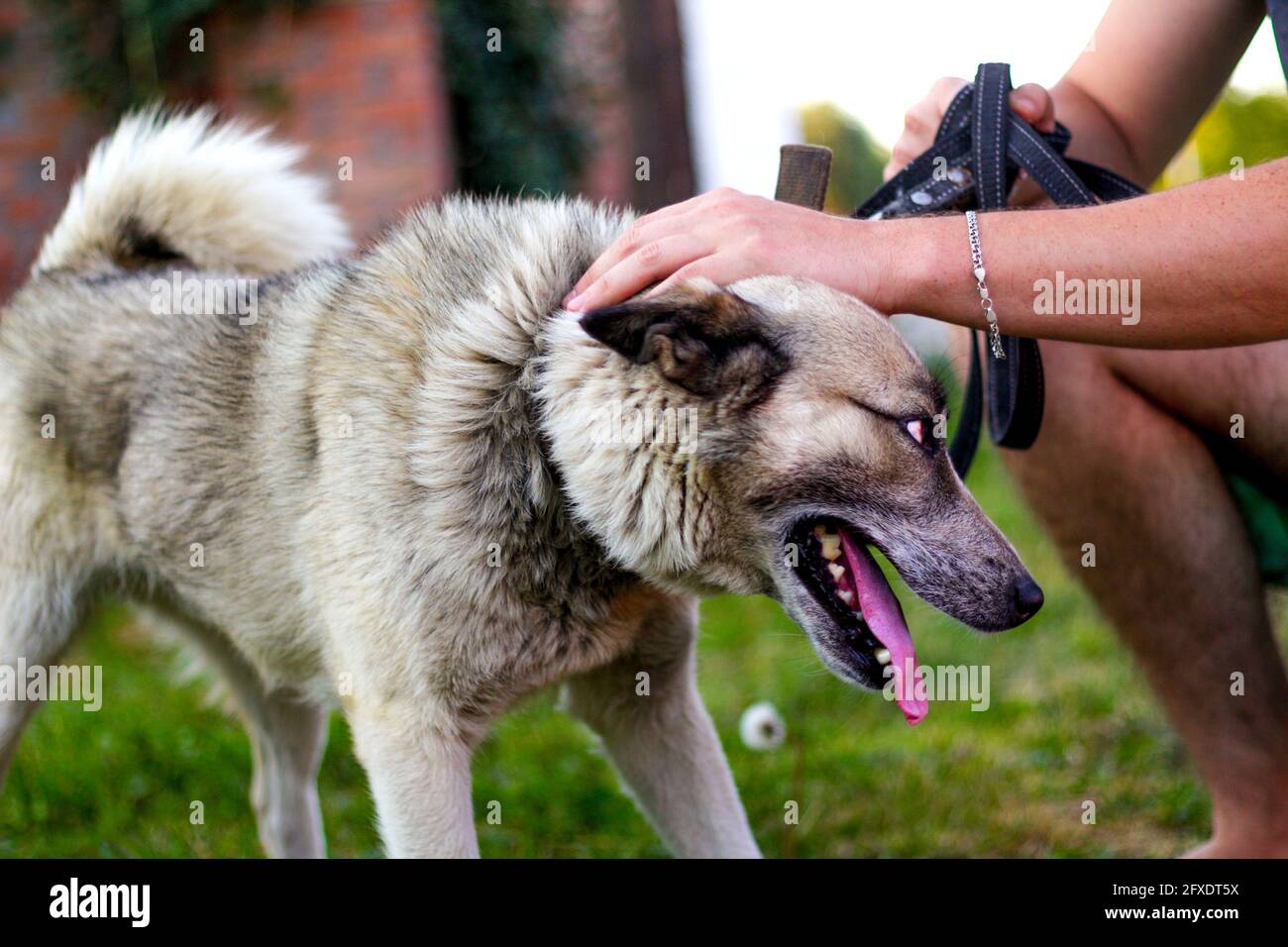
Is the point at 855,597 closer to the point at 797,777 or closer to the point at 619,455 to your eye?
the point at 619,455

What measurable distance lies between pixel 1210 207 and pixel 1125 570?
1061mm

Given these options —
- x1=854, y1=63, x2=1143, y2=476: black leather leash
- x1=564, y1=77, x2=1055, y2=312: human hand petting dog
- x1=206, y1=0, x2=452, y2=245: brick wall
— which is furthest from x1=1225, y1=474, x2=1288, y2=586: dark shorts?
x1=206, y1=0, x2=452, y2=245: brick wall

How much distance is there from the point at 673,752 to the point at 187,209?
5.49 feet

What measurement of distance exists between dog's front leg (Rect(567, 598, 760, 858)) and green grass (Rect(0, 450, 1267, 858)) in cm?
13

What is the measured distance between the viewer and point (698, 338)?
193cm

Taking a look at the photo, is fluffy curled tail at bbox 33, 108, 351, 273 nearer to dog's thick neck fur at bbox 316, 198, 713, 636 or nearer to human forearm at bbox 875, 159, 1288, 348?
dog's thick neck fur at bbox 316, 198, 713, 636

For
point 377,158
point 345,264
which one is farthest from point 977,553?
point 377,158

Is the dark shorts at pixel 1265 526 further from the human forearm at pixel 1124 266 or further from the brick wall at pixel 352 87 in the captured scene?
the brick wall at pixel 352 87

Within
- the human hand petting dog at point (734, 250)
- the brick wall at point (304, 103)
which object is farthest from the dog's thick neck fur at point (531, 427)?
the brick wall at point (304, 103)

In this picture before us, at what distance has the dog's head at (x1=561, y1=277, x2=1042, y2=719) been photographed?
1.96m

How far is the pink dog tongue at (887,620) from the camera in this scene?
2.00 meters

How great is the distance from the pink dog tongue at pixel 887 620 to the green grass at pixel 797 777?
0.99 ft

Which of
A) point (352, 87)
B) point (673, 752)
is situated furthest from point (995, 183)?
point (352, 87)
